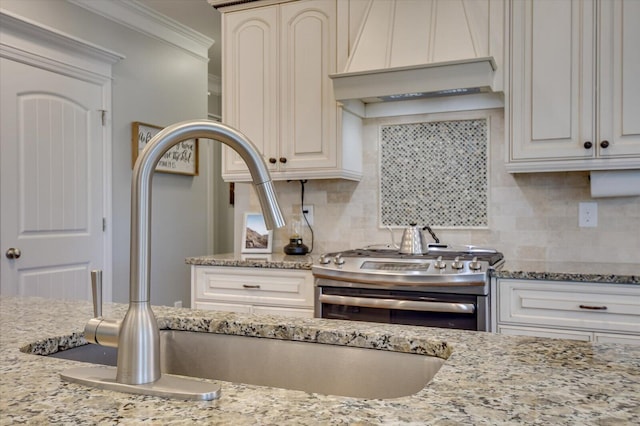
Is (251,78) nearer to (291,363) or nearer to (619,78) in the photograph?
(619,78)

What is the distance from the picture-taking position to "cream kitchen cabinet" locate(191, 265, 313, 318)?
109 inches

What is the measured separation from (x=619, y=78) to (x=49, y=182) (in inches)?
127

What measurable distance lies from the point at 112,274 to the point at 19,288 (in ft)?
2.67

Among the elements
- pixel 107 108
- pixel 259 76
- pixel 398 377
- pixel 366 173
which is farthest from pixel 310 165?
pixel 398 377

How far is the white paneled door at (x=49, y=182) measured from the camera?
10.4 feet

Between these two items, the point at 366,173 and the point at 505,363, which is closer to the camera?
the point at 505,363

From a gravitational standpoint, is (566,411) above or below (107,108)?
below

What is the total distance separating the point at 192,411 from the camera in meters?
0.67

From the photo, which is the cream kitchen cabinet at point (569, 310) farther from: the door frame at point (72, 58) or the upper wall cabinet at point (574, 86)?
the door frame at point (72, 58)

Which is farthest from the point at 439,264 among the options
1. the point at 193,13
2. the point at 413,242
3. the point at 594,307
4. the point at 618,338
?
the point at 193,13

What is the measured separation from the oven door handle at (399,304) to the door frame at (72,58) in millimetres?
1723

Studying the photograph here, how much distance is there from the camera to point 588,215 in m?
2.74

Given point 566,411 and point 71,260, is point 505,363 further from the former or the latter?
point 71,260

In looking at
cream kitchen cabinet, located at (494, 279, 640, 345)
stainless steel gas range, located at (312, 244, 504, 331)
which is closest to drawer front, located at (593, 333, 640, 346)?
cream kitchen cabinet, located at (494, 279, 640, 345)
